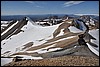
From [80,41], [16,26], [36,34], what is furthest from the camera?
[16,26]

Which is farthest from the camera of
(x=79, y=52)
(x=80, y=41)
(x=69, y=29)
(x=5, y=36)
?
(x=5, y=36)

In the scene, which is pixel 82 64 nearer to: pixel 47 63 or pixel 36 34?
pixel 47 63

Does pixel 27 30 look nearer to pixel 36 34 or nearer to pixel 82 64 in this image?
pixel 36 34

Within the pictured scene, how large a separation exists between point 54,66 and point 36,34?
37.6m

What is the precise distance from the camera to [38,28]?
5616 centimetres

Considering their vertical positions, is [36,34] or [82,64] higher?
[82,64]

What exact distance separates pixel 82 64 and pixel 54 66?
215cm

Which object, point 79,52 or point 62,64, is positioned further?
point 79,52

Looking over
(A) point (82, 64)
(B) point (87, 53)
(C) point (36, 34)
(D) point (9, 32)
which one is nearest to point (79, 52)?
(B) point (87, 53)

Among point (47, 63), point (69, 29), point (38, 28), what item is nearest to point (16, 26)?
point (38, 28)

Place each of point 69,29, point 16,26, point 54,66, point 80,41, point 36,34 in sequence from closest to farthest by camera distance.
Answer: point 54,66 → point 80,41 → point 69,29 → point 36,34 → point 16,26

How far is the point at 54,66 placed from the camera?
47.2ft

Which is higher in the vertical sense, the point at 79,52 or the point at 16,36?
the point at 79,52

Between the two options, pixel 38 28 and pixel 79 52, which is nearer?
pixel 79 52
